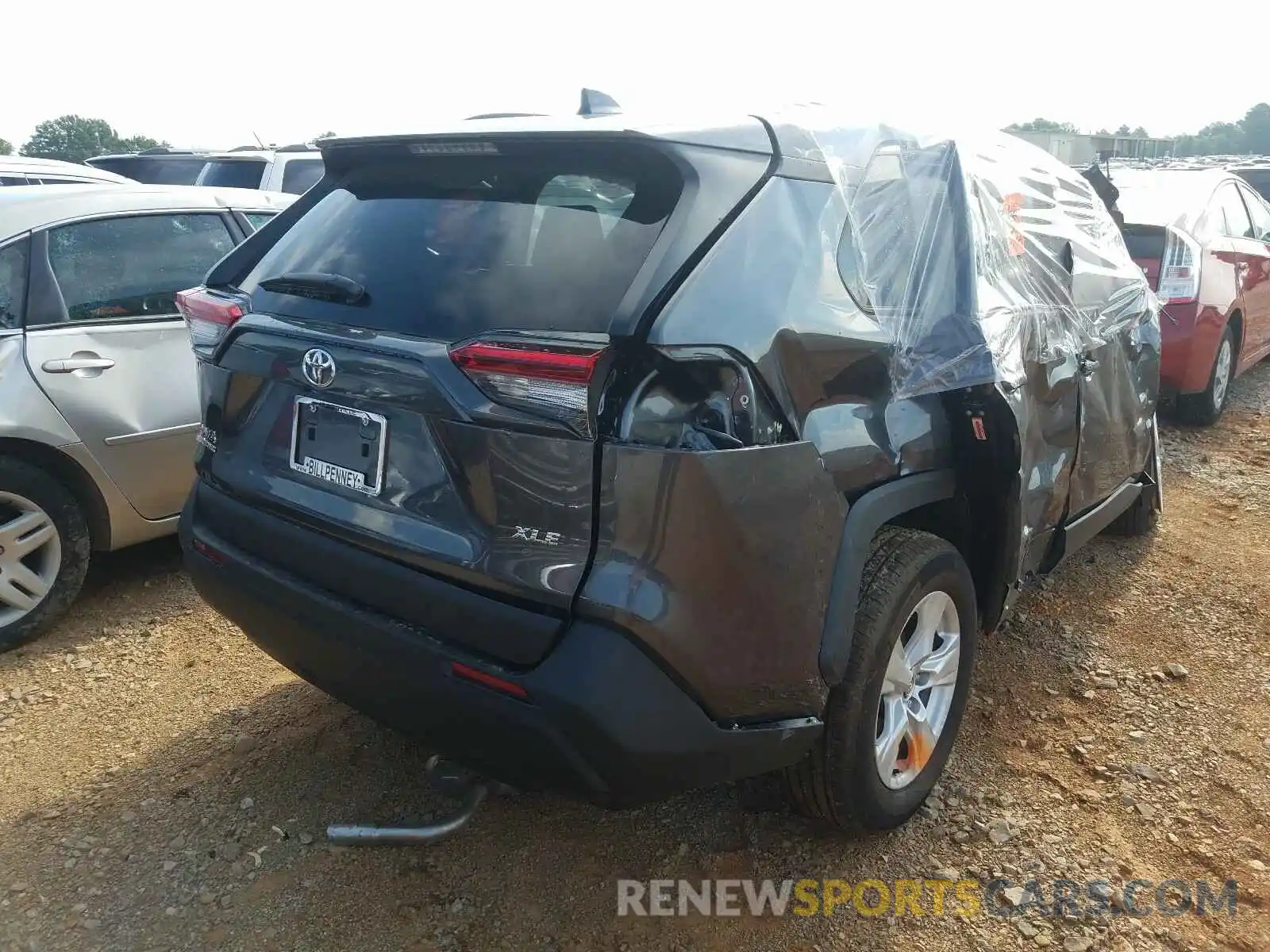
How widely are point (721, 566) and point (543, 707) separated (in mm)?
433

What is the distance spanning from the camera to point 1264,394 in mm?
7555

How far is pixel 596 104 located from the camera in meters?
2.58

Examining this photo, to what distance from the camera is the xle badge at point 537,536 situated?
190 cm

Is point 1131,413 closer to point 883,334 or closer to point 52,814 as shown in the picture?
point 883,334

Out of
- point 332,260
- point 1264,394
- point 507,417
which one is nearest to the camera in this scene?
point 507,417

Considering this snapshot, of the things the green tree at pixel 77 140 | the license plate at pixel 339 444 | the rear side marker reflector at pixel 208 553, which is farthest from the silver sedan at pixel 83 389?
the green tree at pixel 77 140

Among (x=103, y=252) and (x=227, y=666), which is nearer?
(x=227, y=666)

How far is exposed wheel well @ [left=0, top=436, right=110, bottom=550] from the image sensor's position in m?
3.51

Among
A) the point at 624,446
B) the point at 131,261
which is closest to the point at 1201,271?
the point at 624,446

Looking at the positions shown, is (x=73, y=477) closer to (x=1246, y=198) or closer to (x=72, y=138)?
(x=1246, y=198)

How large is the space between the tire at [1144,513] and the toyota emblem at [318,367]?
373 cm

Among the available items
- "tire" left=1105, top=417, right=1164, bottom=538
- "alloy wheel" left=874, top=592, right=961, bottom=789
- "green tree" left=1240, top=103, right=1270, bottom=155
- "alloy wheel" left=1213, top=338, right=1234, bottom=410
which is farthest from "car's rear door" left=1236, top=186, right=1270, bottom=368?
"green tree" left=1240, top=103, right=1270, bottom=155

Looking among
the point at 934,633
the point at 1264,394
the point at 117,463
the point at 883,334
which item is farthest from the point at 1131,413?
the point at 1264,394

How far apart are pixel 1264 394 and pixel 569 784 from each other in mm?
7569
